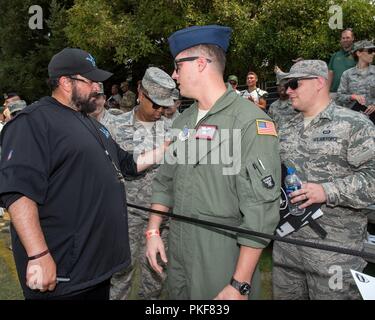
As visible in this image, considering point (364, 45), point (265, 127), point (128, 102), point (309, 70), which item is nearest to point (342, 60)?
point (364, 45)

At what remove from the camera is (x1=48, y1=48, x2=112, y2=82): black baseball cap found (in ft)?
8.43

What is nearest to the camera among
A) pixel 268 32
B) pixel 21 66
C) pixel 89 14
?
pixel 268 32

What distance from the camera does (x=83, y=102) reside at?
264cm

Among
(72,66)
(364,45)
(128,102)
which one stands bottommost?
(128,102)

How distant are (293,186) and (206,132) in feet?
2.83

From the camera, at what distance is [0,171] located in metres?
2.28

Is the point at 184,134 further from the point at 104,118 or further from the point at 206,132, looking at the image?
the point at 104,118

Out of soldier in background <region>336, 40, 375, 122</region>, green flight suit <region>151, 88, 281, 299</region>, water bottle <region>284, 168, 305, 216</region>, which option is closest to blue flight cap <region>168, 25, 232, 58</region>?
green flight suit <region>151, 88, 281, 299</region>

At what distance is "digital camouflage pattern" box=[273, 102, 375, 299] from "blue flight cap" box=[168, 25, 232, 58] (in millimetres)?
1022

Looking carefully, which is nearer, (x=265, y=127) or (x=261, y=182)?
(x=261, y=182)

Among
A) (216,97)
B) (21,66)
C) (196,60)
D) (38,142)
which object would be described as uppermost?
(196,60)
